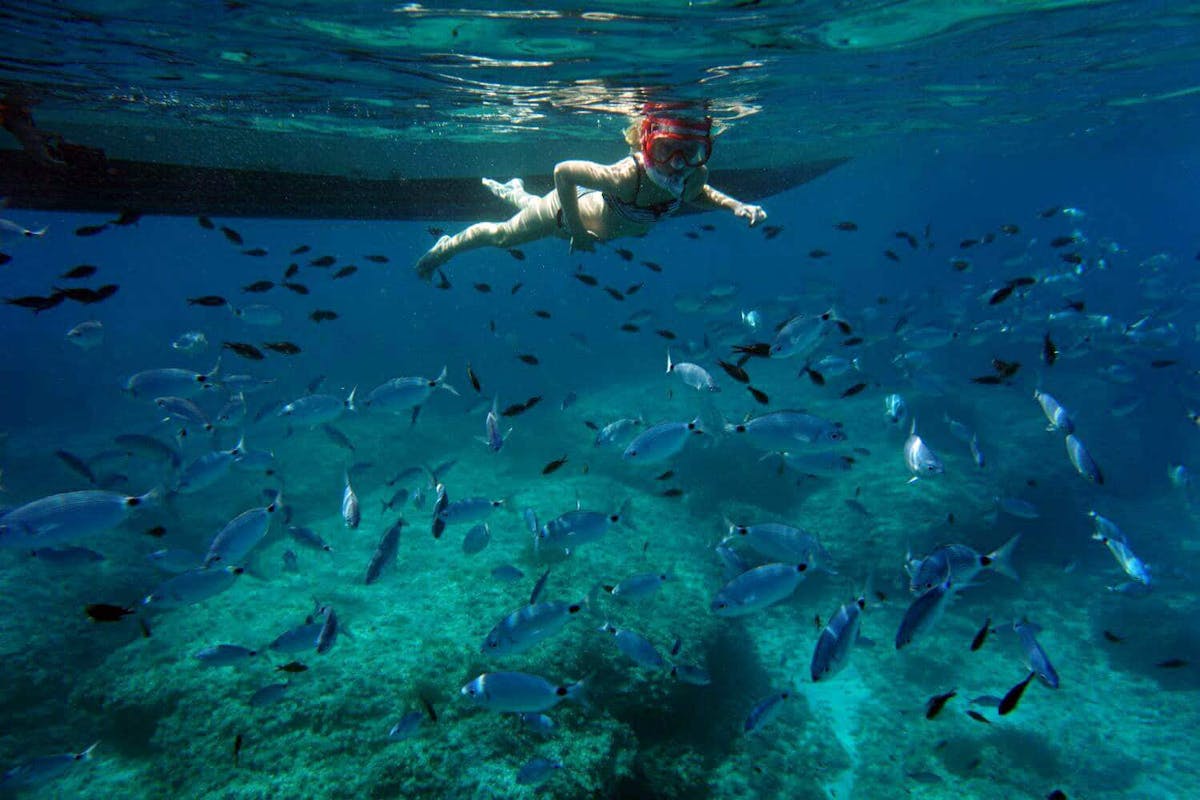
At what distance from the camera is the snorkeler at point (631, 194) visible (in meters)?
5.52

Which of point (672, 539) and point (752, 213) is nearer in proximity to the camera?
point (752, 213)

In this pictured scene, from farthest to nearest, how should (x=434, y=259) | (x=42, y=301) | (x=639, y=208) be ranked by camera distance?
1. (x=434, y=259)
2. (x=639, y=208)
3. (x=42, y=301)

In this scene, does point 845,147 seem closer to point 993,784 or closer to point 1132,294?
point 993,784

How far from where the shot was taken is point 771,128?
61.4 feet

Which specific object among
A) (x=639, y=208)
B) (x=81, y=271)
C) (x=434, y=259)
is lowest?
(x=434, y=259)

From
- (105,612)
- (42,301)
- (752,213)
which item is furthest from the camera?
(752,213)

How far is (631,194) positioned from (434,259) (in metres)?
4.18

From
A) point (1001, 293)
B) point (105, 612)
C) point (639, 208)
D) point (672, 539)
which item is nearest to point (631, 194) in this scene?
point (639, 208)

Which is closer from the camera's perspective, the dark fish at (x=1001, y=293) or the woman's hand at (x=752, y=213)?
the woman's hand at (x=752, y=213)

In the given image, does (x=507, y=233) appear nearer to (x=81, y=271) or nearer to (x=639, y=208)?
(x=639, y=208)

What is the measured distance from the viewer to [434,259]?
8.96 meters

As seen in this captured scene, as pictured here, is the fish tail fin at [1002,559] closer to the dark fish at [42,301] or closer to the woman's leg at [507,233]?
the woman's leg at [507,233]

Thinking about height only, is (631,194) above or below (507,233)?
above

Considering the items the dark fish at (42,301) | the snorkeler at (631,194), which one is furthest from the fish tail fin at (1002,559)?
the dark fish at (42,301)
